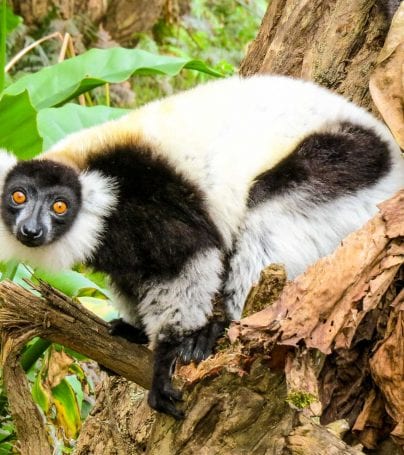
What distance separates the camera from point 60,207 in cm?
406

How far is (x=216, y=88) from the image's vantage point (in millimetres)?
4402

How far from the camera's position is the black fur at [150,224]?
12.7 feet

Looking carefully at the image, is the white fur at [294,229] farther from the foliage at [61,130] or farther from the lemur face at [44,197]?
the foliage at [61,130]

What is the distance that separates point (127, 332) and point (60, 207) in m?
0.78

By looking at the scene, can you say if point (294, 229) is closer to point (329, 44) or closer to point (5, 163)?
point (5, 163)

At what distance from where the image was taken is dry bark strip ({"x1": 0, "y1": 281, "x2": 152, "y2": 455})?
149 inches

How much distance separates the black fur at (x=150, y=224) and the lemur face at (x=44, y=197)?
0.78 feet

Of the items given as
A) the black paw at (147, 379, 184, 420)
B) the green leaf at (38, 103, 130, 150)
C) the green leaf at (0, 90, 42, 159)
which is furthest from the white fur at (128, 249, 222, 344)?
the green leaf at (38, 103, 130, 150)

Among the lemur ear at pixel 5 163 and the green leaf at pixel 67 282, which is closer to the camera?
the lemur ear at pixel 5 163

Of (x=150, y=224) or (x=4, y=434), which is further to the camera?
(x=4, y=434)

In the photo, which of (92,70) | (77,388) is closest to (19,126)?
(92,70)

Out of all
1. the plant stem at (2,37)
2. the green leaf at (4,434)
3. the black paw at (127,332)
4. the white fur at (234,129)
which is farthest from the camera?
the plant stem at (2,37)

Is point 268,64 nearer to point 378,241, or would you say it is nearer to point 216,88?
point 216,88

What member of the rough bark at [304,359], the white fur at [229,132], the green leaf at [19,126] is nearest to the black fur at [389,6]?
the white fur at [229,132]
